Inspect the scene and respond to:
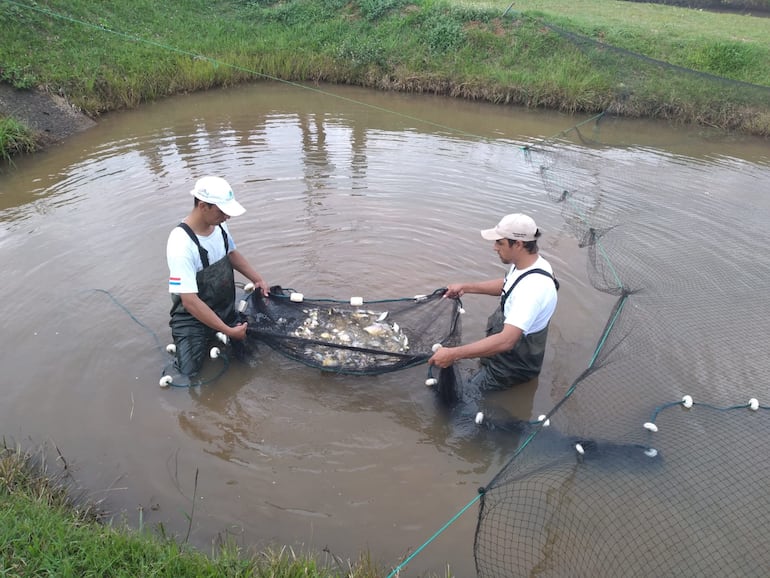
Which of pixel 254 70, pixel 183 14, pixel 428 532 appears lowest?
pixel 428 532

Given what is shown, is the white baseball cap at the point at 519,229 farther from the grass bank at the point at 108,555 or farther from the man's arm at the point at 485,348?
the grass bank at the point at 108,555

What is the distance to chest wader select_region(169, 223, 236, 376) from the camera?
434 centimetres

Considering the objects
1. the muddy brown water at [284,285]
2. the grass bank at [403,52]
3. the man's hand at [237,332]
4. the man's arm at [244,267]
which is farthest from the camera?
the grass bank at [403,52]

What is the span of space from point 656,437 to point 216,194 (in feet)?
12.6

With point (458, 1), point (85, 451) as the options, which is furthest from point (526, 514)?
point (458, 1)

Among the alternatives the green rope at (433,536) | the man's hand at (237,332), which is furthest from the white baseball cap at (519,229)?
the man's hand at (237,332)

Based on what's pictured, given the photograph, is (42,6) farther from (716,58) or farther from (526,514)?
(716,58)

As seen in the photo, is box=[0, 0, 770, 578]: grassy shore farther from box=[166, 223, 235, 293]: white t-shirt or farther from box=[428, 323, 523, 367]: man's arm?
box=[428, 323, 523, 367]: man's arm

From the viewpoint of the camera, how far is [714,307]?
5590 millimetres

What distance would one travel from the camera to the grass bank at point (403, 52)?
431 inches

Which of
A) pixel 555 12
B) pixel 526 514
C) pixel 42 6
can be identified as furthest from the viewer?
pixel 555 12

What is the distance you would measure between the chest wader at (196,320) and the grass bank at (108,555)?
1481mm

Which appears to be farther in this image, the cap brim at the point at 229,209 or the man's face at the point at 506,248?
the cap brim at the point at 229,209

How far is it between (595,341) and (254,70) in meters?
11.8
